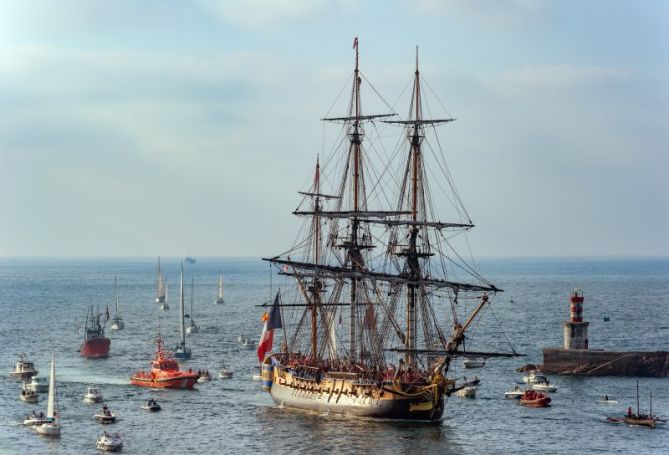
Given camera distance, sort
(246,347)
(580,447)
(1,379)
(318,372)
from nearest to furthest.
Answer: (580,447)
(318,372)
(1,379)
(246,347)

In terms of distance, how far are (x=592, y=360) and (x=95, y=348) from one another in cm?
7276

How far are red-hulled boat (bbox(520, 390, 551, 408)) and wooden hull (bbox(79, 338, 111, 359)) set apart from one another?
234 ft

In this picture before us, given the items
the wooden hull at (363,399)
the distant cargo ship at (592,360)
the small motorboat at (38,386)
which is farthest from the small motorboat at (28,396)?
the distant cargo ship at (592,360)

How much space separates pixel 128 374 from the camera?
479ft

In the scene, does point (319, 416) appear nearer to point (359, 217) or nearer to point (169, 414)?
point (169, 414)

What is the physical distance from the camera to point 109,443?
302ft

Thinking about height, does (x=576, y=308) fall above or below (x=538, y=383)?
above

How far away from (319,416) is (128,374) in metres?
Result: 43.1

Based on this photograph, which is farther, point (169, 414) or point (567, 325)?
point (567, 325)

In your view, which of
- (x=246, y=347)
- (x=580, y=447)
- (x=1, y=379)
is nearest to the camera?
(x=580, y=447)

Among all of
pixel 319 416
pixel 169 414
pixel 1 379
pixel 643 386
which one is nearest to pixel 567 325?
pixel 643 386

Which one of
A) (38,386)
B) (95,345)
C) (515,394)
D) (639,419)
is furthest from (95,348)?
(639,419)

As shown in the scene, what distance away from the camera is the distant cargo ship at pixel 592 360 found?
137125 mm

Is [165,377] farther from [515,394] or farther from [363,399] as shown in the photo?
[515,394]
